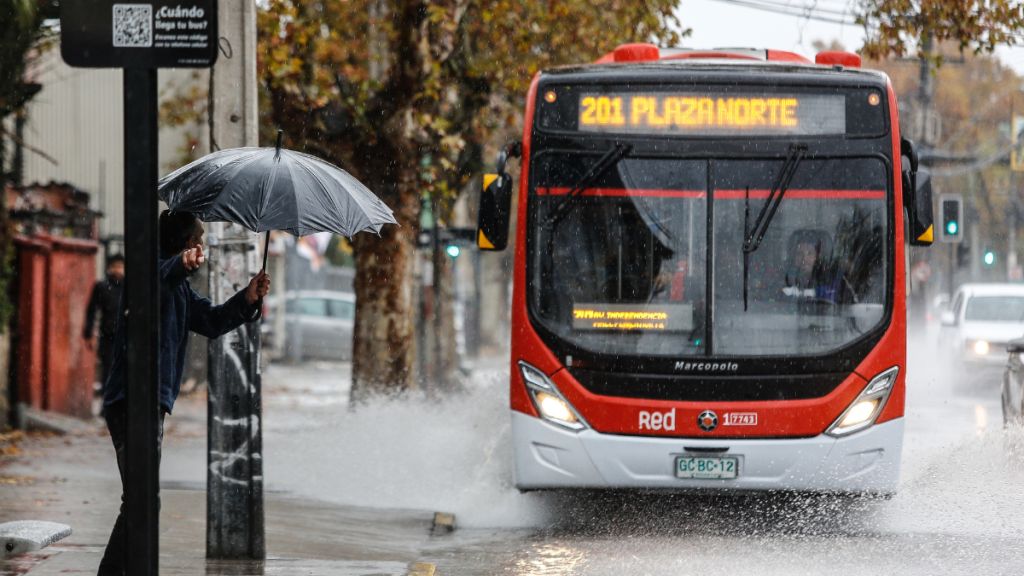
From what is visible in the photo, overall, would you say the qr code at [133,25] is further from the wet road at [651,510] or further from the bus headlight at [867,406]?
the bus headlight at [867,406]

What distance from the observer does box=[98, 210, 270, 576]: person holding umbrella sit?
5.23 meters

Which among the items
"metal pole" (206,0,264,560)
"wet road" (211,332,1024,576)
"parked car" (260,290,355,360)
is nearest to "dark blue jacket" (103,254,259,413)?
"metal pole" (206,0,264,560)

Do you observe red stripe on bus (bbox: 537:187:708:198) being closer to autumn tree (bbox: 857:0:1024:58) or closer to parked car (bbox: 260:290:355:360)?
autumn tree (bbox: 857:0:1024:58)

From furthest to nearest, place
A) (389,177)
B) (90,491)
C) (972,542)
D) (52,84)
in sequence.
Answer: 1. (52,84)
2. (389,177)
3. (90,491)
4. (972,542)

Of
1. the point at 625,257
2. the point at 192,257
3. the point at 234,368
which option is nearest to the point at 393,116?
the point at 625,257

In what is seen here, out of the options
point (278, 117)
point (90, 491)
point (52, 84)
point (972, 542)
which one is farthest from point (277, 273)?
point (972, 542)

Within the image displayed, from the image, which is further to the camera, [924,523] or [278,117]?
[278,117]

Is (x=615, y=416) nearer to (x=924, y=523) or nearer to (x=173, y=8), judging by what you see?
(x=924, y=523)

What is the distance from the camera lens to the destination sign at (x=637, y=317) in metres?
A: 8.14

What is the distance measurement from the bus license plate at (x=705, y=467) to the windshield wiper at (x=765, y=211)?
0.98m

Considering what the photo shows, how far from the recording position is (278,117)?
15539 mm

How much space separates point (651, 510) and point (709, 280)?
2.06m

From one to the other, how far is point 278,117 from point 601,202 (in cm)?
817

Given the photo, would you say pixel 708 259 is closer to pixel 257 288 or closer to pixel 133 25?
pixel 257 288
